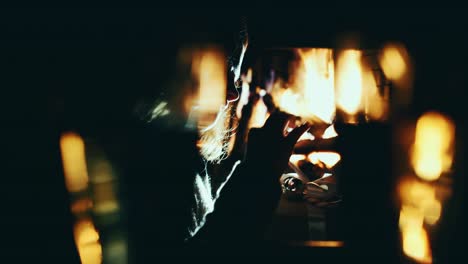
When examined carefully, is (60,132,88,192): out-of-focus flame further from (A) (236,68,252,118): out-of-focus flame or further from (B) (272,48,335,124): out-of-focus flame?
(B) (272,48,335,124): out-of-focus flame

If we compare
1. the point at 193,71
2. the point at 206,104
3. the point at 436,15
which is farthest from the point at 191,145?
the point at 436,15

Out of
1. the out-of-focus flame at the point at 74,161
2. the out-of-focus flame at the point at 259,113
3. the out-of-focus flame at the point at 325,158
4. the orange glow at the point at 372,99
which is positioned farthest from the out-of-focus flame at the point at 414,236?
the out-of-focus flame at the point at 74,161

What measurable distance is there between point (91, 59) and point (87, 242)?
2.12 m

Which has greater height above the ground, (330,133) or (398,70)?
(398,70)

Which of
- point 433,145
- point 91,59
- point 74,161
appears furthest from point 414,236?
point 91,59

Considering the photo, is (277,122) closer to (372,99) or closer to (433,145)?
(372,99)

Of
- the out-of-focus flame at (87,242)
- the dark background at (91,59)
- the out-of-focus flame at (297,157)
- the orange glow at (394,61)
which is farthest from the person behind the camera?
the out-of-focus flame at (297,157)

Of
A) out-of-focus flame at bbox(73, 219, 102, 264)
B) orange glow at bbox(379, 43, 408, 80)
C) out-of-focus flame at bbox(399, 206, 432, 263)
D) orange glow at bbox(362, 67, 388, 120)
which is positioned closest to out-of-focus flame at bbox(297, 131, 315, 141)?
orange glow at bbox(362, 67, 388, 120)

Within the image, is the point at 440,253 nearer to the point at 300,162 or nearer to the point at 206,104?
the point at 300,162

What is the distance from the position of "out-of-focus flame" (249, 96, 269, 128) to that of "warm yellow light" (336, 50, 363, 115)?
0.85 metres

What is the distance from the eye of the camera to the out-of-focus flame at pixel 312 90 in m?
2.88

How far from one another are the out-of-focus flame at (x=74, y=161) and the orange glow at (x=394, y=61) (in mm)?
3554

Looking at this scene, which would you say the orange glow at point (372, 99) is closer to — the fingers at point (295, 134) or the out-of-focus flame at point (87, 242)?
the fingers at point (295, 134)

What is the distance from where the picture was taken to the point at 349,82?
9.53 ft
